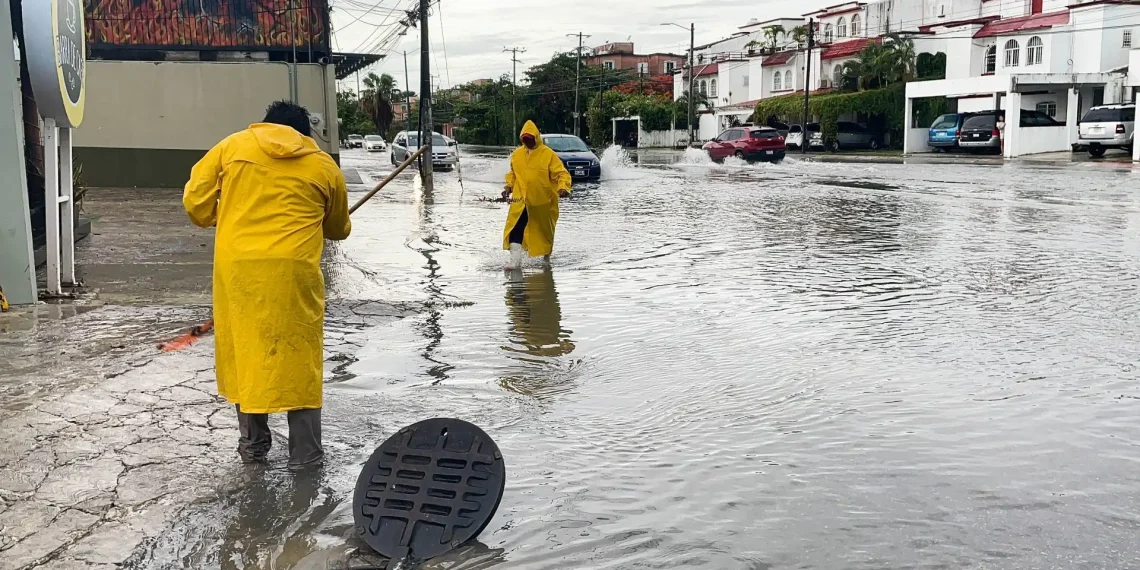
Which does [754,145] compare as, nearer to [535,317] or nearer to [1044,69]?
[1044,69]

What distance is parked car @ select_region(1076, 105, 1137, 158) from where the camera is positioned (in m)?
32.5

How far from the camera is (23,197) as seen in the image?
7.71m

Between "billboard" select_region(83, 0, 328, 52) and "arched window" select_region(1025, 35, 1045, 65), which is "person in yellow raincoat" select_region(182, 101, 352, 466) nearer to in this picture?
"billboard" select_region(83, 0, 328, 52)

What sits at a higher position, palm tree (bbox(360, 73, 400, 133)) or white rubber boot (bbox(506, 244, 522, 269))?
palm tree (bbox(360, 73, 400, 133))

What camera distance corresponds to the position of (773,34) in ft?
242

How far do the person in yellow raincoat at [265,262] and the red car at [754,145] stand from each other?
1292 inches

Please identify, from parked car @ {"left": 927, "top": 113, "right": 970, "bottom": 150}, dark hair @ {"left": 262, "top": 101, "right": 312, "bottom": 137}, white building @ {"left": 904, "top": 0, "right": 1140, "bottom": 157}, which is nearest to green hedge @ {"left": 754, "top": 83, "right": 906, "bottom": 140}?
white building @ {"left": 904, "top": 0, "right": 1140, "bottom": 157}

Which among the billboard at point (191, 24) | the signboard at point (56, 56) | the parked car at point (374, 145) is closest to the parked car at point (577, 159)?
the billboard at point (191, 24)

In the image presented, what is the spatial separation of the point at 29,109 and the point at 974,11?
65264 mm

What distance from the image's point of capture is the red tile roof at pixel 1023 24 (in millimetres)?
45938

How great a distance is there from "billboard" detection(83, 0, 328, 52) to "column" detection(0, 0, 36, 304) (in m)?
17.3

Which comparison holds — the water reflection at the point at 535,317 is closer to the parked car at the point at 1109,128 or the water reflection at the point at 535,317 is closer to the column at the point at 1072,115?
the parked car at the point at 1109,128

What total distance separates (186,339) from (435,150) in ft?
86.3

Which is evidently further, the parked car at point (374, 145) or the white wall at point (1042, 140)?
the parked car at point (374, 145)
